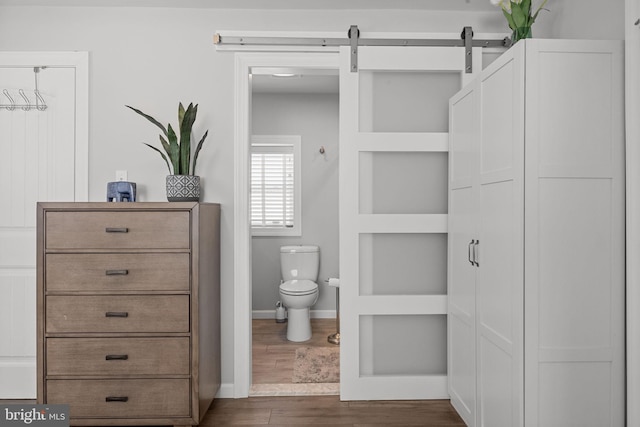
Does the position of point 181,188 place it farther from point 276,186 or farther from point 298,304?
point 276,186

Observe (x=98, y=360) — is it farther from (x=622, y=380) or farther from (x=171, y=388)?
(x=622, y=380)

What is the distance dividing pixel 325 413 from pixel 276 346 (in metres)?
1.26

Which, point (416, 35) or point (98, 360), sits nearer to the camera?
point (98, 360)

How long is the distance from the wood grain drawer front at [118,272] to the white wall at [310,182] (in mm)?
2355

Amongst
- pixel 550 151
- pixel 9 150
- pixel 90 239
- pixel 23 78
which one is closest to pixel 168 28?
pixel 23 78

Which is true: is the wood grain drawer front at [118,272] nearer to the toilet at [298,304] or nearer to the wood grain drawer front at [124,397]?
the wood grain drawer front at [124,397]

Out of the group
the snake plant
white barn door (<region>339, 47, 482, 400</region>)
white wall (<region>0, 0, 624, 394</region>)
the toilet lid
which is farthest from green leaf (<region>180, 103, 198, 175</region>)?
the toilet lid

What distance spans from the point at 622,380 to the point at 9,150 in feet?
10.9

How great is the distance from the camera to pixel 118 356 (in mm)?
2133

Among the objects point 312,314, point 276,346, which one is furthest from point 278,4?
point 312,314

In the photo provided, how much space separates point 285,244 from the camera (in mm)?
4520

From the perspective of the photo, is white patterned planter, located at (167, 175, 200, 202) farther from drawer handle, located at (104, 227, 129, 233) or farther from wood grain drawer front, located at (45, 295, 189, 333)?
wood grain drawer front, located at (45, 295, 189, 333)

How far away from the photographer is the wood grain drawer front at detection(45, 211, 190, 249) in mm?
2129

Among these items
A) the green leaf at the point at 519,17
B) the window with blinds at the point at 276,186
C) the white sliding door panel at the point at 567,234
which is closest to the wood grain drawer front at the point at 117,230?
the white sliding door panel at the point at 567,234
